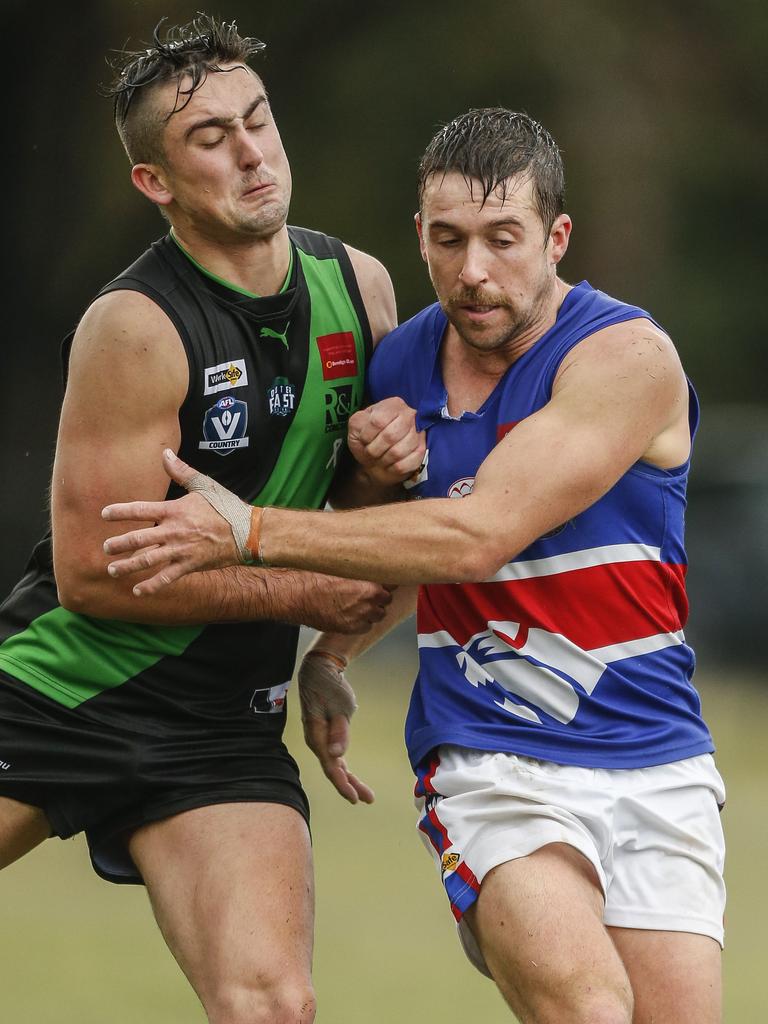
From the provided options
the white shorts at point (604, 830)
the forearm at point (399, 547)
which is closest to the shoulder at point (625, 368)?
the forearm at point (399, 547)

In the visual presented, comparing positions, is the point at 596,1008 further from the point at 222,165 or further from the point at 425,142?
the point at 425,142

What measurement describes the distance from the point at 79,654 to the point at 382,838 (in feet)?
15.8

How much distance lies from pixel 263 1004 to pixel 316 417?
1443mm

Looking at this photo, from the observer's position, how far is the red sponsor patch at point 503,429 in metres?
3.81

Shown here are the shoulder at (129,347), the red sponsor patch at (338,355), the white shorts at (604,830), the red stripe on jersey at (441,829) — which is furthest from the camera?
the red sponsor patch at (338,355)

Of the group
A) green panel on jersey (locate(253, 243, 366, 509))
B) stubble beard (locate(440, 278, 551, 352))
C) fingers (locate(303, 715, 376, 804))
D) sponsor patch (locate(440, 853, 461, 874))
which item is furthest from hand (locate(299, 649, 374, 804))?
stubble beard (locate(440, 278, 551, 352))

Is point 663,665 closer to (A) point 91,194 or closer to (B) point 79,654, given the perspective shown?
(B) point 79,654

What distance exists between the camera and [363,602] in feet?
13.6

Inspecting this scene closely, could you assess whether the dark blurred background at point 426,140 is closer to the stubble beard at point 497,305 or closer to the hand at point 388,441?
the hand at point 388,441

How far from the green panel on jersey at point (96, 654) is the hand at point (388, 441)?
641 millimetres

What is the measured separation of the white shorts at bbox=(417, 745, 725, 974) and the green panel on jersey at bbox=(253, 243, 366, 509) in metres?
0.88

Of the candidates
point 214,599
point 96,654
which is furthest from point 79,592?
point 214,599

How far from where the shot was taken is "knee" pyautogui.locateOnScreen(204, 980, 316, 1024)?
375 centimetres

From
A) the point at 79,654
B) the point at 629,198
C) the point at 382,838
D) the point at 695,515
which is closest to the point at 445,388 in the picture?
the point at 79,654
